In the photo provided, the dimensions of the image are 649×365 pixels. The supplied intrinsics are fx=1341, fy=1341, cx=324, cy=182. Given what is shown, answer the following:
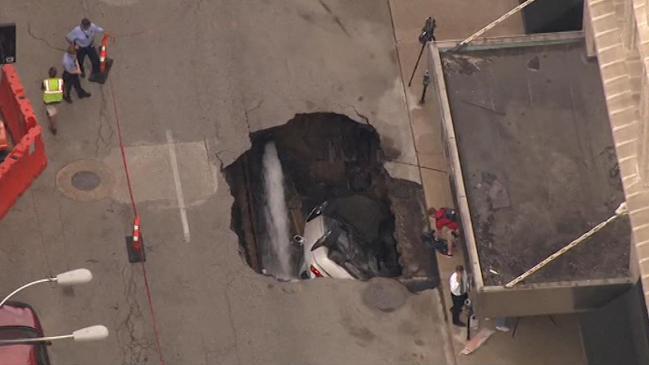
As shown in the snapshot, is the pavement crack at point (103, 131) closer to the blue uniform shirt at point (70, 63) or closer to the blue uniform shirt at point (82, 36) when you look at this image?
the blue uniform shirt at point (70, 63)

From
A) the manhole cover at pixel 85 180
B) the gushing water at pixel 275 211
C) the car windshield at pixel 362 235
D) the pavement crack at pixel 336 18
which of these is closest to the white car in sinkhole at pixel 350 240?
the car windshield at pixel 362 235

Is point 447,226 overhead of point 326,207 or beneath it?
beneath

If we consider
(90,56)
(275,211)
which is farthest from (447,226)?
(90,56)

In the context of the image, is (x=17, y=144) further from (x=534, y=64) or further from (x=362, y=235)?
(x=534, y=64)

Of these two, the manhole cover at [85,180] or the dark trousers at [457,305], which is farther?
the manhole cover at [85,180]

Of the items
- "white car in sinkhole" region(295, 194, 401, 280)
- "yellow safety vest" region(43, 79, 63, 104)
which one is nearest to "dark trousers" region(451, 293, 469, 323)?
"white car in sinkhole" region(295, 194, 401, 280)
